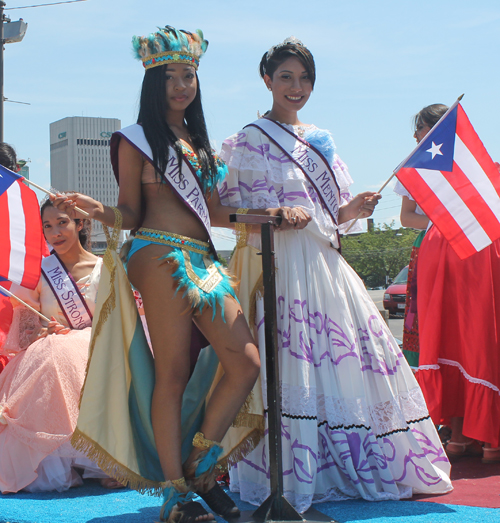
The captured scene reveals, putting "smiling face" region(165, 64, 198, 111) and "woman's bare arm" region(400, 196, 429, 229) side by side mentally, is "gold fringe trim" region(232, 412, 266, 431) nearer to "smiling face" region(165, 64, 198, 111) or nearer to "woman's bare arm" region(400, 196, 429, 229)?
"smiling face" region(165, 64, 198, 111)

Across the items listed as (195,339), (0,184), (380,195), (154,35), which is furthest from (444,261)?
(0,184)

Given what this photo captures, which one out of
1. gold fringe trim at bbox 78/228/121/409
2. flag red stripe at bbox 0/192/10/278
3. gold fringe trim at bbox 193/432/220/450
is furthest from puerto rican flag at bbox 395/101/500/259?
flag red stripe at bbox 0/192/10/278

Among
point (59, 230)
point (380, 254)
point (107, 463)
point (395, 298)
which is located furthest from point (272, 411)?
point (380, 254)

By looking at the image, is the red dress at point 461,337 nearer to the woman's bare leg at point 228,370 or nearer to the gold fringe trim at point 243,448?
the gold fringe trim at point 243,448

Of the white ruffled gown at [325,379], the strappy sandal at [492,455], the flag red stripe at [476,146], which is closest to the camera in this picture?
the white ruffled gown at [325,379]

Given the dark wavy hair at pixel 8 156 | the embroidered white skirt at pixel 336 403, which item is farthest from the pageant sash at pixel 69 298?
the embroidered white skirt at pixel 336 403

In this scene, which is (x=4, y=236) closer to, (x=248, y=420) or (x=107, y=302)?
(x=107, y=302)

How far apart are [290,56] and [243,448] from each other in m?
1.78

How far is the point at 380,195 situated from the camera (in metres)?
3.30

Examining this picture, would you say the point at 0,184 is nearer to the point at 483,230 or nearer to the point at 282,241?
the point at 282,241

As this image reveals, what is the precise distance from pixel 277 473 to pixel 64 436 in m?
1.28

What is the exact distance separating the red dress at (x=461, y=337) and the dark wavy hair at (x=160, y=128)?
1.64 metres

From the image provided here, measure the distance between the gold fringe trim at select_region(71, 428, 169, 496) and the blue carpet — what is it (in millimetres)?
156

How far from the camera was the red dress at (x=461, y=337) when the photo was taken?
12.2 ft
